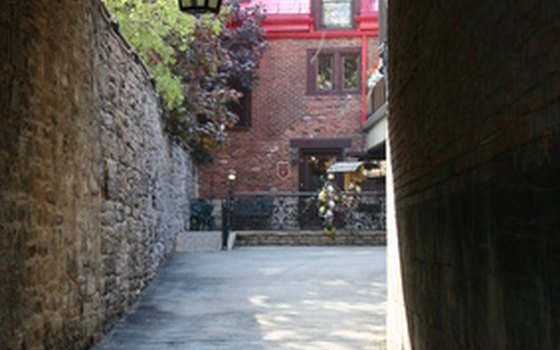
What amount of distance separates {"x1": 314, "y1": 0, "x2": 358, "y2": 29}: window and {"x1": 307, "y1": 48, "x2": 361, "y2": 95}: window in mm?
706

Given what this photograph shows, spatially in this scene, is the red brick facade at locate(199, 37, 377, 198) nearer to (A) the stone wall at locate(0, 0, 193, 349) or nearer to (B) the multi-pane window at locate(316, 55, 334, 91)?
(B) the multi-pane window at locate(316, 55, 334, 91)

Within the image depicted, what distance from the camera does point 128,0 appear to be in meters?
15.7

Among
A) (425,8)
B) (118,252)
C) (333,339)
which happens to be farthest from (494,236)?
(118,252)

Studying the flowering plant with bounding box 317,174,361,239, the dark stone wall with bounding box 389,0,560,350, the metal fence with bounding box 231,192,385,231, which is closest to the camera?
the dark stone wall with bounding box 389,0,560,350

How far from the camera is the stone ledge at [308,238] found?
781 inches

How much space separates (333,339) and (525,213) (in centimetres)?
559

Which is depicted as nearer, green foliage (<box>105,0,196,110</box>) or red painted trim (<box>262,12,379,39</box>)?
green foliage (<box>105,0,196,110</box>)

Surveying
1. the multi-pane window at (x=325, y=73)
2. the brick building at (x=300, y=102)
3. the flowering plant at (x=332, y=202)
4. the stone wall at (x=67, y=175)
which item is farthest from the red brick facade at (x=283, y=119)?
the stone wall at (x=67, y=175)

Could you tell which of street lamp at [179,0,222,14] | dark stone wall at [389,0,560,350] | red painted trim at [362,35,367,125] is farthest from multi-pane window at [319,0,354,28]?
dark stone wall at [389,0,560,350]

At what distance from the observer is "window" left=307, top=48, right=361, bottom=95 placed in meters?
22.9

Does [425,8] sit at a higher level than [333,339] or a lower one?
higher

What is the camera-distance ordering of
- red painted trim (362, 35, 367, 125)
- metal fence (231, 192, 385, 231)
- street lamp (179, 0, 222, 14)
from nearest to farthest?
street lamp (179, 0, 222, 14) < metal fence (231, 192, 385, 231) < red painted trim (362, 35, 367, 125)

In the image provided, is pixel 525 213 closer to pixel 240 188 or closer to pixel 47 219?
pixel 47 219

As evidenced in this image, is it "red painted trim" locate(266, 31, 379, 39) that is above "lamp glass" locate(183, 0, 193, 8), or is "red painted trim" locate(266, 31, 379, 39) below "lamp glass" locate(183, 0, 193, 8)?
above
